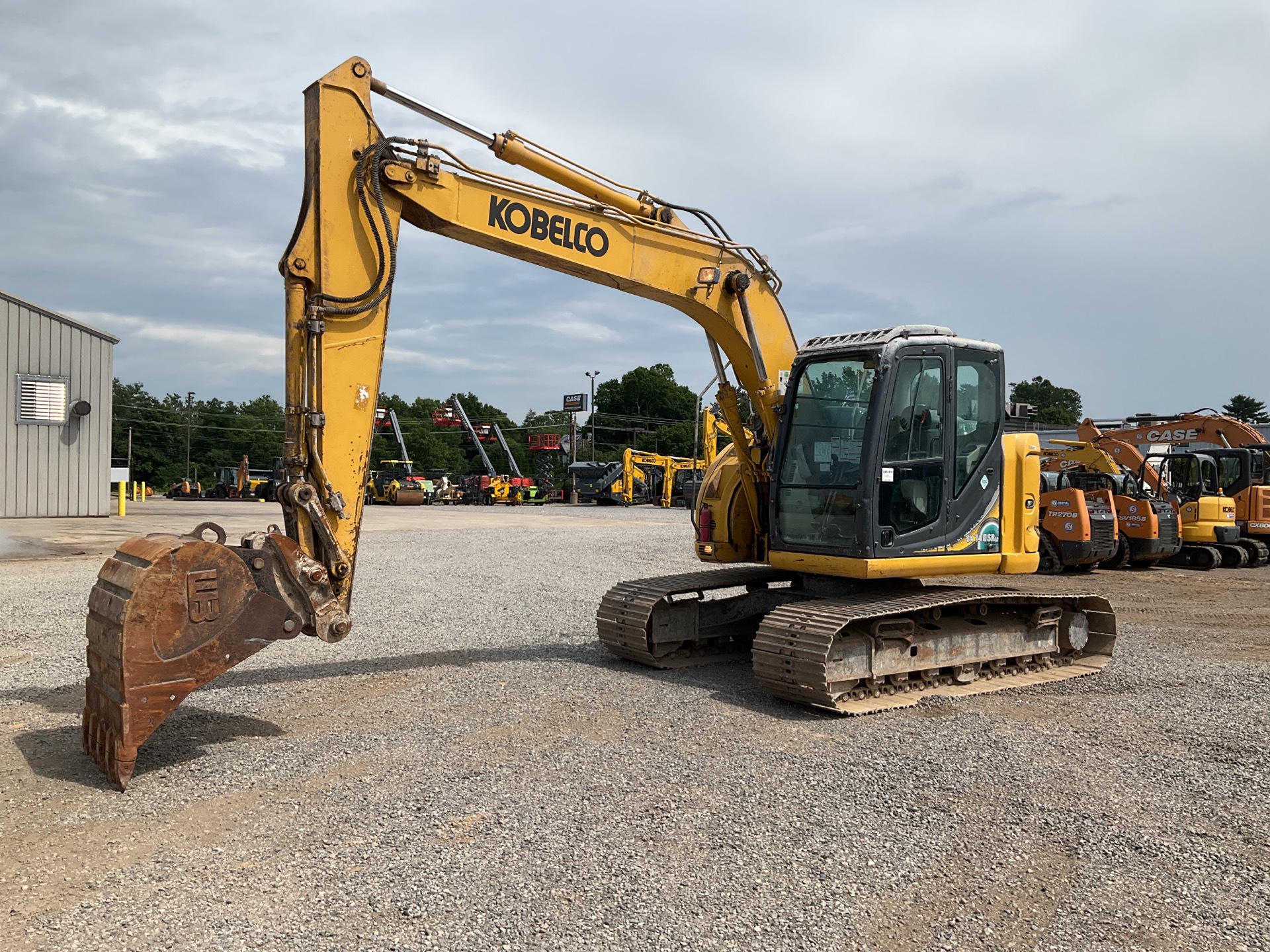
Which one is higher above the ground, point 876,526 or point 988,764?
point 876,526

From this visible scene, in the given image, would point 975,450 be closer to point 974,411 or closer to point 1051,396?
point 974,411

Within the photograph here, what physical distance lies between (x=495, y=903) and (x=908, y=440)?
16.2 ft

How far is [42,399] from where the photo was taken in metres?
23.8

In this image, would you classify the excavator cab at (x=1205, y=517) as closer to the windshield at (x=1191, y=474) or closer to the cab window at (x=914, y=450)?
the windshield at (x=1191, y=474)

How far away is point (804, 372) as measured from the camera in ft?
26.4

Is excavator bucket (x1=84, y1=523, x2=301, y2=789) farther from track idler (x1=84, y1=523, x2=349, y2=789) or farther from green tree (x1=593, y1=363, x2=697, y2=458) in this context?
green tree (x1=593, y1=363, x2=697, y2=458)

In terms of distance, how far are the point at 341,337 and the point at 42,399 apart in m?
21.7

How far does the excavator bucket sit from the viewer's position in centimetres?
502

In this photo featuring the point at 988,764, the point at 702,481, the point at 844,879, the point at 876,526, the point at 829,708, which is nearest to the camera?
the point at 844,879

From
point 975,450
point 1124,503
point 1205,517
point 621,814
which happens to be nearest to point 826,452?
point 975,450

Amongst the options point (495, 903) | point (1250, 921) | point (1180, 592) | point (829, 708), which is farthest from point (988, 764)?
point (1180, 592)

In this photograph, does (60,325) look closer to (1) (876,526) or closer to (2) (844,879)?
(1) (876,526)

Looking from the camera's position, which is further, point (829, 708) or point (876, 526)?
point (876, 526)

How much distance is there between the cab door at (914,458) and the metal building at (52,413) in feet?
Result: 75.3
